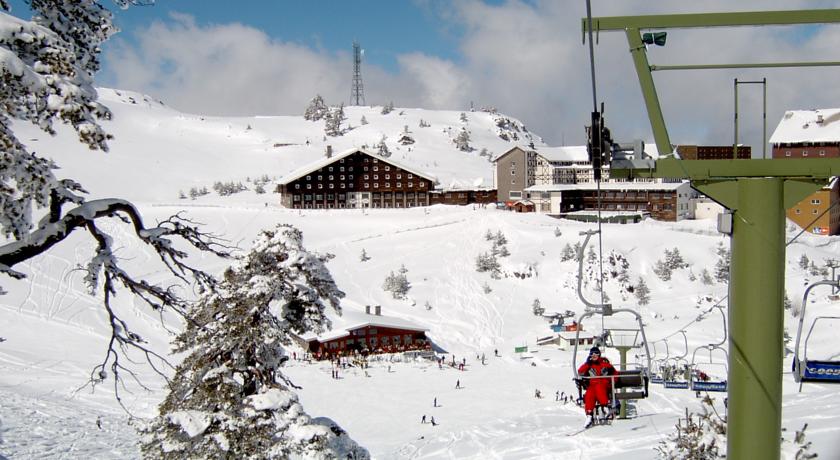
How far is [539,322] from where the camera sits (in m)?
39.8

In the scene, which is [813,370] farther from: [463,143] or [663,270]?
[463,143]

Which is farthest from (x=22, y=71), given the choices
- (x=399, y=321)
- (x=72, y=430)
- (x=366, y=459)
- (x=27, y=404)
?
(x=399, y=321)

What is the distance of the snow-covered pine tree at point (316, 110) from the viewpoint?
144 meters

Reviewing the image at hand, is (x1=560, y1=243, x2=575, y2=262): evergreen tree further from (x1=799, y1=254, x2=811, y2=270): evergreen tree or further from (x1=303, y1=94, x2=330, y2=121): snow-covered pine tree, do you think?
(x1=303, y1=94, x2=330, y2=121): snow-covered pine tree

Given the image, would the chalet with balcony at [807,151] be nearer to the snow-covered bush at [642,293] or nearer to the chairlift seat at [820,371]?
the snow-covered bush at [642,293]

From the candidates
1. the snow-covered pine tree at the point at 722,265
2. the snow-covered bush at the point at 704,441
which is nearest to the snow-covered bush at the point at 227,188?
the snow-covered pine tree at the point at 722,265

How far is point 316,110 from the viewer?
145500 mm

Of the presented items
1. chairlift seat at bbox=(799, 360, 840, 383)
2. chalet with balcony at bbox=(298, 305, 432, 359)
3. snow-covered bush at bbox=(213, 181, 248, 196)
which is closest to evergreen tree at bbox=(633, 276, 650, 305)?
chalet with balcony at bbox=(298, 305, 432, 359)

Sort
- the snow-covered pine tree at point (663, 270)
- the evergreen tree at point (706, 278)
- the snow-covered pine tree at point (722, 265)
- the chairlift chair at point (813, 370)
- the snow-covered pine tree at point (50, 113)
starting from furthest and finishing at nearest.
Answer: the snow-covered pine tree at point (663, 270) → the snow-covered pine tree at point (722, 265) → the evergreen tree at point (706, 278) → the chairlift chair at point (813, 370) → the snow-covered pine tree at point (50, 113)

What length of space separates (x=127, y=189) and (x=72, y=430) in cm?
7184

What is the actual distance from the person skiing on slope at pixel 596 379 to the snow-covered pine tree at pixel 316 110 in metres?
138

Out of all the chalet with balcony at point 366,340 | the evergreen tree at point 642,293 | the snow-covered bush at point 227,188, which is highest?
the snow-covered bush at point 227,188

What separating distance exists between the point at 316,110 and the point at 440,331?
4477 inches

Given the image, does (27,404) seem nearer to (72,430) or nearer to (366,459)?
(72,430)
